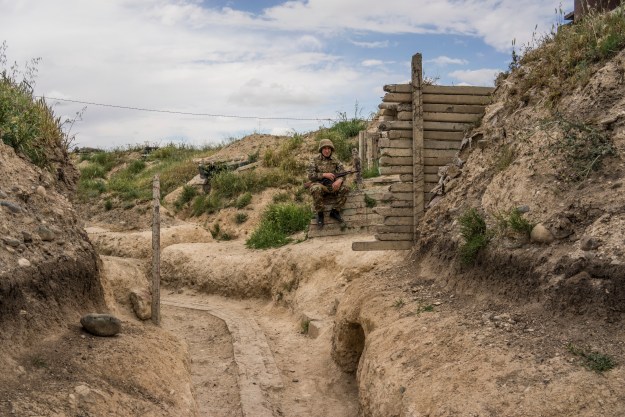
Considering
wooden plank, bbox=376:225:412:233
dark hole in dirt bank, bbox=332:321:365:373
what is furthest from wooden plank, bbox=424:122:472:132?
dark hole in dirt bank, bbox=332:321:365:373

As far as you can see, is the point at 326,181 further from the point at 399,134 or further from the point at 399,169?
the point at 399,134

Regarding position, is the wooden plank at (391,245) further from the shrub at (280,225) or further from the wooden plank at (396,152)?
the shrub at (280,225)

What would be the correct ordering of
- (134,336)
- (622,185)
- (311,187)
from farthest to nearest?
1. (311,187)
2. (134,336)
3. (622,185)

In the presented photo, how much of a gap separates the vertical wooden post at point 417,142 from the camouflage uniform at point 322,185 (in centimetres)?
412

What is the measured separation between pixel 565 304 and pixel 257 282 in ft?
29.2

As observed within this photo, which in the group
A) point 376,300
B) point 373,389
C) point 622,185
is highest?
point 622,185

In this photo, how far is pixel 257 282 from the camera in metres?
13.5

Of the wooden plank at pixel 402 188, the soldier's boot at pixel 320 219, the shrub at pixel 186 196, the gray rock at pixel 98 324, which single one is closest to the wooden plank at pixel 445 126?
the wooden plank at pixel 402 188

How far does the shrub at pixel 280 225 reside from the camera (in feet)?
47.9

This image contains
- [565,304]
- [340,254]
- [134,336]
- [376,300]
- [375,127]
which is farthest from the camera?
[375,127]

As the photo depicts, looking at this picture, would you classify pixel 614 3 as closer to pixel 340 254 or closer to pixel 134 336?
pixel 340 254

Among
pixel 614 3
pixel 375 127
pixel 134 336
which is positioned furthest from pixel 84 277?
pixel 375 127

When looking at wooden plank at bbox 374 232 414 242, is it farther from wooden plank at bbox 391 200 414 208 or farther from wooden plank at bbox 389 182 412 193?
wooden plank at bbox 389 182 412 193

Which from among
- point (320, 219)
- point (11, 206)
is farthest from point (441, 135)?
point (11, 206)
